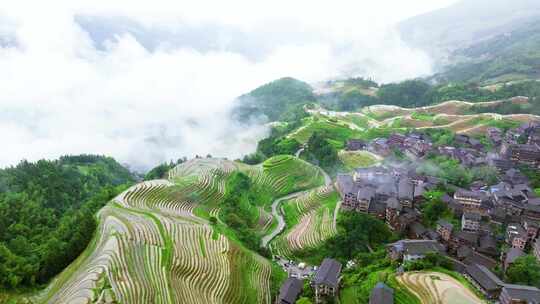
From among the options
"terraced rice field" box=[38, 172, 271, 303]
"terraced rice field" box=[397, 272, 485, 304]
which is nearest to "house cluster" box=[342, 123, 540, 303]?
"terraced rice field" box=[397, 272, 485, 304]

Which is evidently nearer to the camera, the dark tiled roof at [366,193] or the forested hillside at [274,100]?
the dark tiled roof at [366,193]

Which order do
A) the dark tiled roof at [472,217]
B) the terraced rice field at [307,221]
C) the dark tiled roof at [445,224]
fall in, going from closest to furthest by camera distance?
the dark tiled roof at [445,224], the dark tiled roof at [472,217], the terraced rice field at [307,221]

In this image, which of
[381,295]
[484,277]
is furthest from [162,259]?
[484,277]

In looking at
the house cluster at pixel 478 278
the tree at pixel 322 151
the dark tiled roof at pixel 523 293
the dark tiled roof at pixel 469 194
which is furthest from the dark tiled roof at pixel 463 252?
the tree at pixel 322 151

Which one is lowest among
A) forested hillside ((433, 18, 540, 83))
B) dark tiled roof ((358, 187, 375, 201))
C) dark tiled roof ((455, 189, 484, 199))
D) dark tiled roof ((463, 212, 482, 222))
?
dark tiled roof ((463, 212, 482, 222))

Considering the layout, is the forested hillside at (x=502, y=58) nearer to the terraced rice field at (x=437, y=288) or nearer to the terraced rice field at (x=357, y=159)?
the terraced rice field at (x=357, y=159)

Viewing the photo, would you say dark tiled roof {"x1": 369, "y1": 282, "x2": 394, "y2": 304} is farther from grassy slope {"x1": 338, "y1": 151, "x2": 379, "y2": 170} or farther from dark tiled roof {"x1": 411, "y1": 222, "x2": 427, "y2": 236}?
grassy slope {"x1": 338, "y1": 151, "x2": 379, "y2": 170}

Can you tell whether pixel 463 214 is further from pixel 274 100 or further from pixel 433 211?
pixel 274 100
